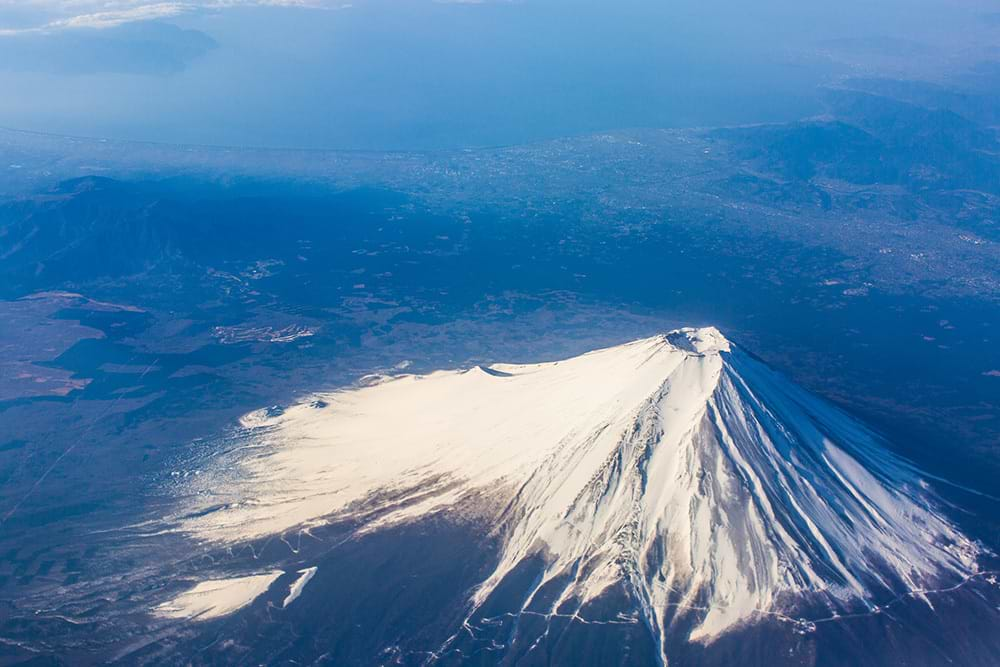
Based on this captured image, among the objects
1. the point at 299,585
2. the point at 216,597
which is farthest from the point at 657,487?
the point at 216,597

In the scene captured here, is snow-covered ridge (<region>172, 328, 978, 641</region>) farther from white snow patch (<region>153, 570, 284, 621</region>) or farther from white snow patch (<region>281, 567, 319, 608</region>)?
white snow patch (<region>281, 567, 319, 608</region>)

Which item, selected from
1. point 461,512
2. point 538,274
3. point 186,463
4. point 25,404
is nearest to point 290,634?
point 461,512

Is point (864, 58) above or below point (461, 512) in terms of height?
above

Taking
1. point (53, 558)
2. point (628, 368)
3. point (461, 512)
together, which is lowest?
point (53, 558)

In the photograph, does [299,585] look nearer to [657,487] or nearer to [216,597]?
[216,597]

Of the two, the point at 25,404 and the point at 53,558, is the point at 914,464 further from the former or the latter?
the point at 25,404

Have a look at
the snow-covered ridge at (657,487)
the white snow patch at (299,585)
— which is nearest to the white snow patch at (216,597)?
the white snow patch at (299,585)

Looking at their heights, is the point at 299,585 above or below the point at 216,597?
above

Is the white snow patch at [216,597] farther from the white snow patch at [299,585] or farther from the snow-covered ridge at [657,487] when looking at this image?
the snow-covered ridge at [657,487]
